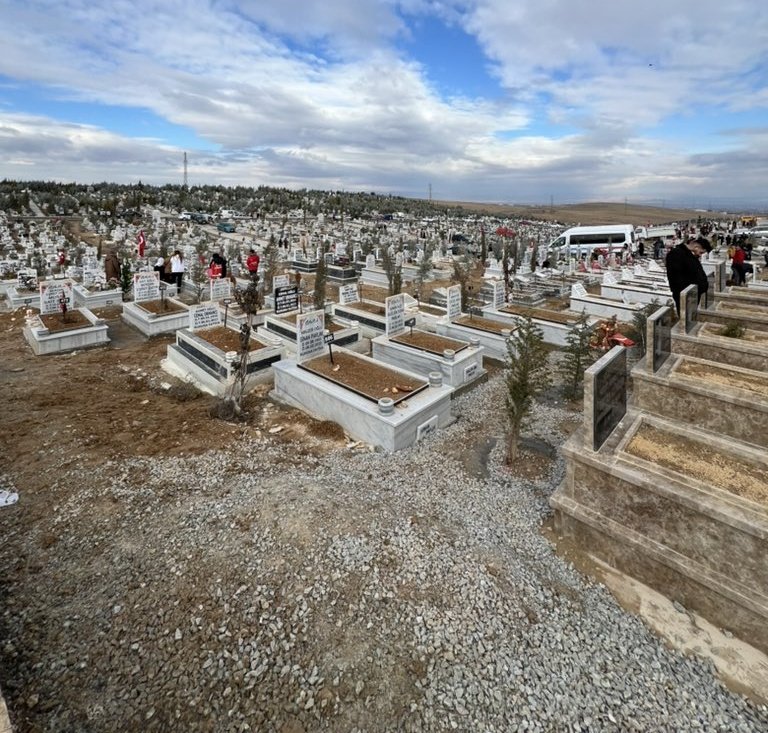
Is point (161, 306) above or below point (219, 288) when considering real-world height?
below

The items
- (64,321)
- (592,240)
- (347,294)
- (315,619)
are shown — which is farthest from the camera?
(592,240)

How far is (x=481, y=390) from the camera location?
33.6ft

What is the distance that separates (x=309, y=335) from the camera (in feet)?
32.6

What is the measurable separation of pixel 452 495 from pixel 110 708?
418 cm

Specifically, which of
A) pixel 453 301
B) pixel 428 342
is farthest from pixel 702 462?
pixel 453 301

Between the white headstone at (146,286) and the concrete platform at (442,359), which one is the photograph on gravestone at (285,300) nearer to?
the concrete platform at (442,359)

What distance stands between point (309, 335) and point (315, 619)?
658 cm

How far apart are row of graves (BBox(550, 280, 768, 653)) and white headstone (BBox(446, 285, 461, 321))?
6728 mm

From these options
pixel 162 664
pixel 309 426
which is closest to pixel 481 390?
pixel 309 426

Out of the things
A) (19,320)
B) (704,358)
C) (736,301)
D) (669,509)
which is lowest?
(19,320)

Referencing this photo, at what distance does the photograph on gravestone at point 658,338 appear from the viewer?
21.2 ft

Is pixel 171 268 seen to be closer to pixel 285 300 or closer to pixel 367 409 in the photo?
pixel 285 300

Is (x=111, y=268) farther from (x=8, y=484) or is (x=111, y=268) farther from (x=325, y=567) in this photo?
(x=325, y=567)

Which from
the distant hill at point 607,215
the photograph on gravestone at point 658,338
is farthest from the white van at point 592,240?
the distant hill at point 607,215
